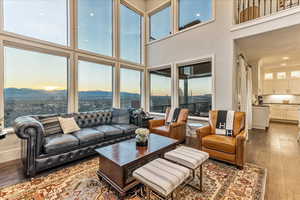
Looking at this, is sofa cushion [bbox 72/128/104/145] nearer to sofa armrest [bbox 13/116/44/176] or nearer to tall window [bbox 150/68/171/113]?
sofa armrest [bbox 13/116/44/176]

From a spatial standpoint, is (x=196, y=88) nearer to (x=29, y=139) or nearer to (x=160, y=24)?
(x=160, y=24)

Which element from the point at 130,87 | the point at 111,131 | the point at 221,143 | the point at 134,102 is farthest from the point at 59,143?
the point at 130,87

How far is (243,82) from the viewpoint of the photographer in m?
4.02

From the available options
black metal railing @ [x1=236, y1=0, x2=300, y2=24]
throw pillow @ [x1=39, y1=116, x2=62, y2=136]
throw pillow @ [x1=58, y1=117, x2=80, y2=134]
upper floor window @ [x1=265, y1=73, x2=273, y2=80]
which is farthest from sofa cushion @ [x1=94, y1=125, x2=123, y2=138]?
upper floor window @ [x1=265, y1=73, x2=273, y2=80]

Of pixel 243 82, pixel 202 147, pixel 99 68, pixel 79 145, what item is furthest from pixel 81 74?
pixel 243 82

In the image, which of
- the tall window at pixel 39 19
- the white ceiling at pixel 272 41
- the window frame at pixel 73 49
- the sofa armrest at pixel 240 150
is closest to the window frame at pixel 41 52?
the window frame at pixel 73 49

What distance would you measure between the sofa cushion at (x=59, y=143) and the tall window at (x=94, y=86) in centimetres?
148

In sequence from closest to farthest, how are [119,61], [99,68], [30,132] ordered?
[30,132]
[99,68]
[119,61]

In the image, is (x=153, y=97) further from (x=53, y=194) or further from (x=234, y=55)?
(x=53, y=194)

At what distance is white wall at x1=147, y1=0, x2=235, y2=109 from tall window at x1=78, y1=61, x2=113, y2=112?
8.49 feet

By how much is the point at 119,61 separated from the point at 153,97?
6.43 ft

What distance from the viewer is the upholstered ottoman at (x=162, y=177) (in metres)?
1.25

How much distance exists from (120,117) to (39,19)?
3.05m

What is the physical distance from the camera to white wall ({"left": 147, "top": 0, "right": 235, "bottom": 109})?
11.6ft
